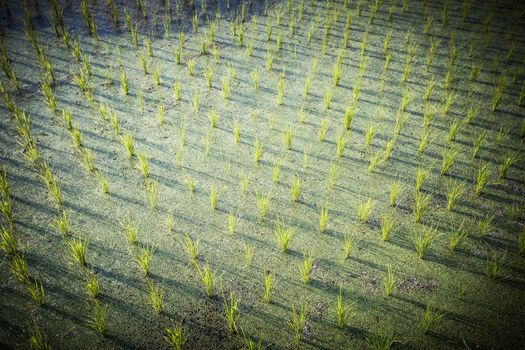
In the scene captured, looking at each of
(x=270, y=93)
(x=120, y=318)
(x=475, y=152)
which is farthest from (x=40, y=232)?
(x=475, y=152)

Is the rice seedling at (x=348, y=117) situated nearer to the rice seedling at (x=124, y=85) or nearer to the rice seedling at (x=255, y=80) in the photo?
the rice seedling at (x=255, y=80)

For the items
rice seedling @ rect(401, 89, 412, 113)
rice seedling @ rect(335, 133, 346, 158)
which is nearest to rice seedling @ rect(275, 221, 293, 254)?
rice seedling @ rect(335, 133, 346, 158)

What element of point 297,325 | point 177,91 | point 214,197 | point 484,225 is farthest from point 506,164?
point 177,91

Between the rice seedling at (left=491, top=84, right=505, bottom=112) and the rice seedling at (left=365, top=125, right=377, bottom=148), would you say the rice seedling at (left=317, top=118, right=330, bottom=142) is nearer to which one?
the rice seedling at (left=365, top=125, right=377, bottom=148)

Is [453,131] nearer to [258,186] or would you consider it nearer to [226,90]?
[258,186]

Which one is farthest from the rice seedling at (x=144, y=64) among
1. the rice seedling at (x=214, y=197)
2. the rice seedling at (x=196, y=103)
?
the rice seedling at (x=214, y=197)
